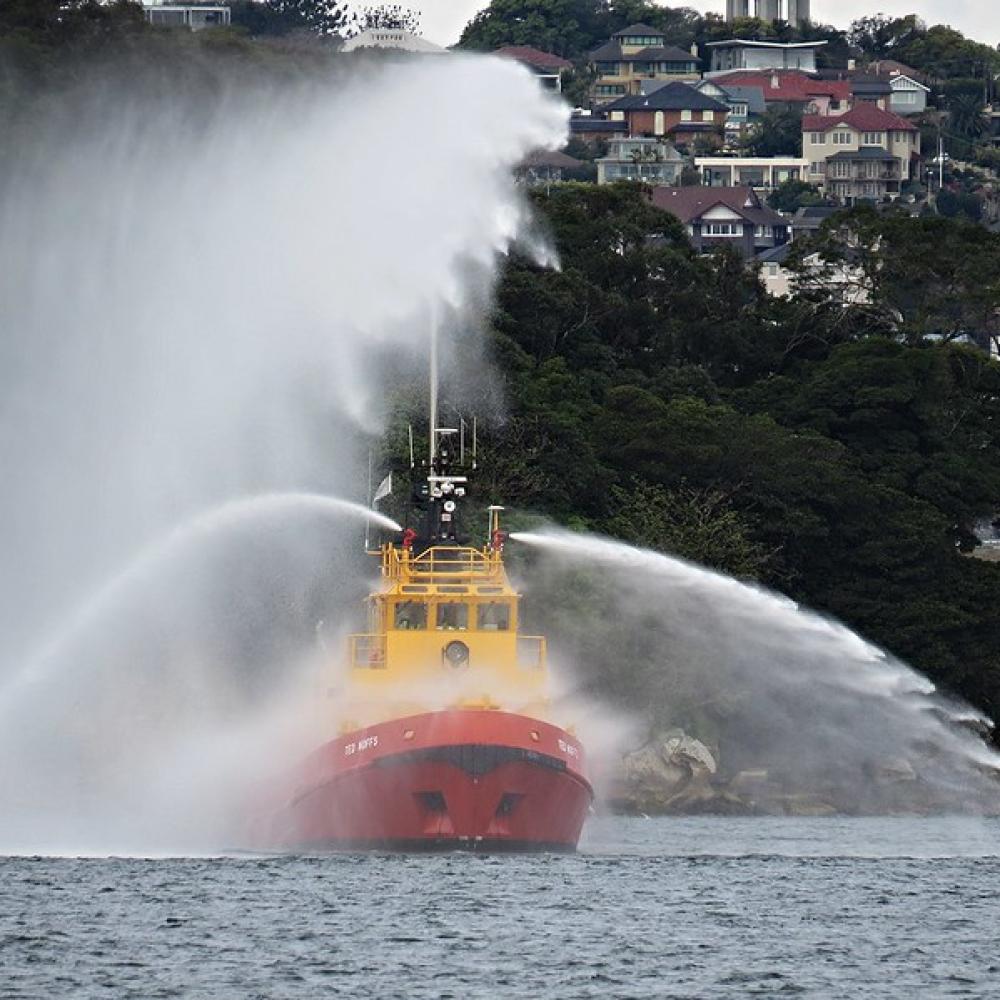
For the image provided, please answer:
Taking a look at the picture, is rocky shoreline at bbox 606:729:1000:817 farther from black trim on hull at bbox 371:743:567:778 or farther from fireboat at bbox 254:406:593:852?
black trim on hull at bbox 371:743:567:778

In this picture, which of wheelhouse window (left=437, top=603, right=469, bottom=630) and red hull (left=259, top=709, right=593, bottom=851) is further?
wheelhouse window (left=437, top=603, right=469, bottom=630)

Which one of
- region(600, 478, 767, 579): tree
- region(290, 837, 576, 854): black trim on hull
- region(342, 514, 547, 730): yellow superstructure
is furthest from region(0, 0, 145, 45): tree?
region(290, 837, 576, 854): black trim on hull

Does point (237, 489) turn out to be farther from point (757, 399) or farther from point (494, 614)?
point (757, 399)

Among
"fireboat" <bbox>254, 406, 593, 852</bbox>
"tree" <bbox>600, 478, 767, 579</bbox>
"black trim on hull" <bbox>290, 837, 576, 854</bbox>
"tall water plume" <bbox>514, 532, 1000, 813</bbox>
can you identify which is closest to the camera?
"fireboat" <bbox>254, 406, 593, 852</bbox>

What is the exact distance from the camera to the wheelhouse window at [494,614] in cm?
6109

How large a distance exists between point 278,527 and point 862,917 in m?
33.1

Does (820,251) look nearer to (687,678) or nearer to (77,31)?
(77,31)

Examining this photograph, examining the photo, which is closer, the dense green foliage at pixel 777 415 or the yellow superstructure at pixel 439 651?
the yellow superstructure at pixel 439 651

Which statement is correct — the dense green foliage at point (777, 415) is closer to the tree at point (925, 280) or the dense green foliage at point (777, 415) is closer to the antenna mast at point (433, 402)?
the tree at point (925, 280)

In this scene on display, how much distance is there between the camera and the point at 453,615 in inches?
2406

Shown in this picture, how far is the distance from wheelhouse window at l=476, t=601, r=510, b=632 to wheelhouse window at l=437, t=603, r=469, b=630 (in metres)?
0.27

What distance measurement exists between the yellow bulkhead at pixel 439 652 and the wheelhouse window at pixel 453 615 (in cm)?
2

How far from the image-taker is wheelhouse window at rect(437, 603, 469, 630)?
6103cm

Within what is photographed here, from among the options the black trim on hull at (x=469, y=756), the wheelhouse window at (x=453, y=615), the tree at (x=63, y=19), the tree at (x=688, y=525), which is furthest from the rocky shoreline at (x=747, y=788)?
the tree at (x=63, y=19)
